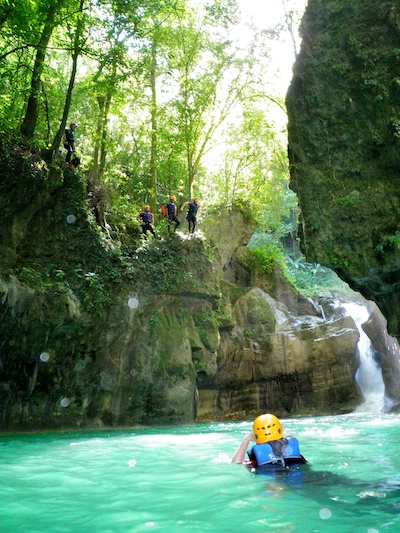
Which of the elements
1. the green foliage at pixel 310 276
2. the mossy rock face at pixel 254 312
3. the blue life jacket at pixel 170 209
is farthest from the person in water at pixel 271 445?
the green foliage at pixel 310 276

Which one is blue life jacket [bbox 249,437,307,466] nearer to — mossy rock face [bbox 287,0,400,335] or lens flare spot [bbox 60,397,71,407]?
mossy rock face [bbox 287,0,400,335]

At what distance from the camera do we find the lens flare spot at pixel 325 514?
4.62 metres

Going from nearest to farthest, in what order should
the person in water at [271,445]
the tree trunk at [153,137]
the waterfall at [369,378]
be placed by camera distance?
the person in water at [271,445] → the tree trunk at [153,137] → the waterfall at [369,378]

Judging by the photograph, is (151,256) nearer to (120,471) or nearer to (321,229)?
(321,229)

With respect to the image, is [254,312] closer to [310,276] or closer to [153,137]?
[153,137]

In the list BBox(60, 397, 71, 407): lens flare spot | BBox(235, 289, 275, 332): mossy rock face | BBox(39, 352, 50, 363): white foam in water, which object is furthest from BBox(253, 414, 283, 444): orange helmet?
BBox(235, 289, 275, 332): mossy rock face

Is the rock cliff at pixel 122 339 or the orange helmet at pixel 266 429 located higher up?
the rock cliff at pixel 122 339

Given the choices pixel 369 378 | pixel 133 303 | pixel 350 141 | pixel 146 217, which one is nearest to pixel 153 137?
pixel 146 217

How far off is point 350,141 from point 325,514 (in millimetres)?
7970

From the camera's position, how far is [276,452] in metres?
6.62

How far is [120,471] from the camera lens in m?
7.42

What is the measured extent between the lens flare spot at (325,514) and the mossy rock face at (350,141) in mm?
6005

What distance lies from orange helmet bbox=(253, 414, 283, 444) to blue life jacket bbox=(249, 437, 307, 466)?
0.06 meters

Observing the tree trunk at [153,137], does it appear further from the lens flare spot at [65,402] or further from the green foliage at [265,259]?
the lens flare spot at [65,402]
